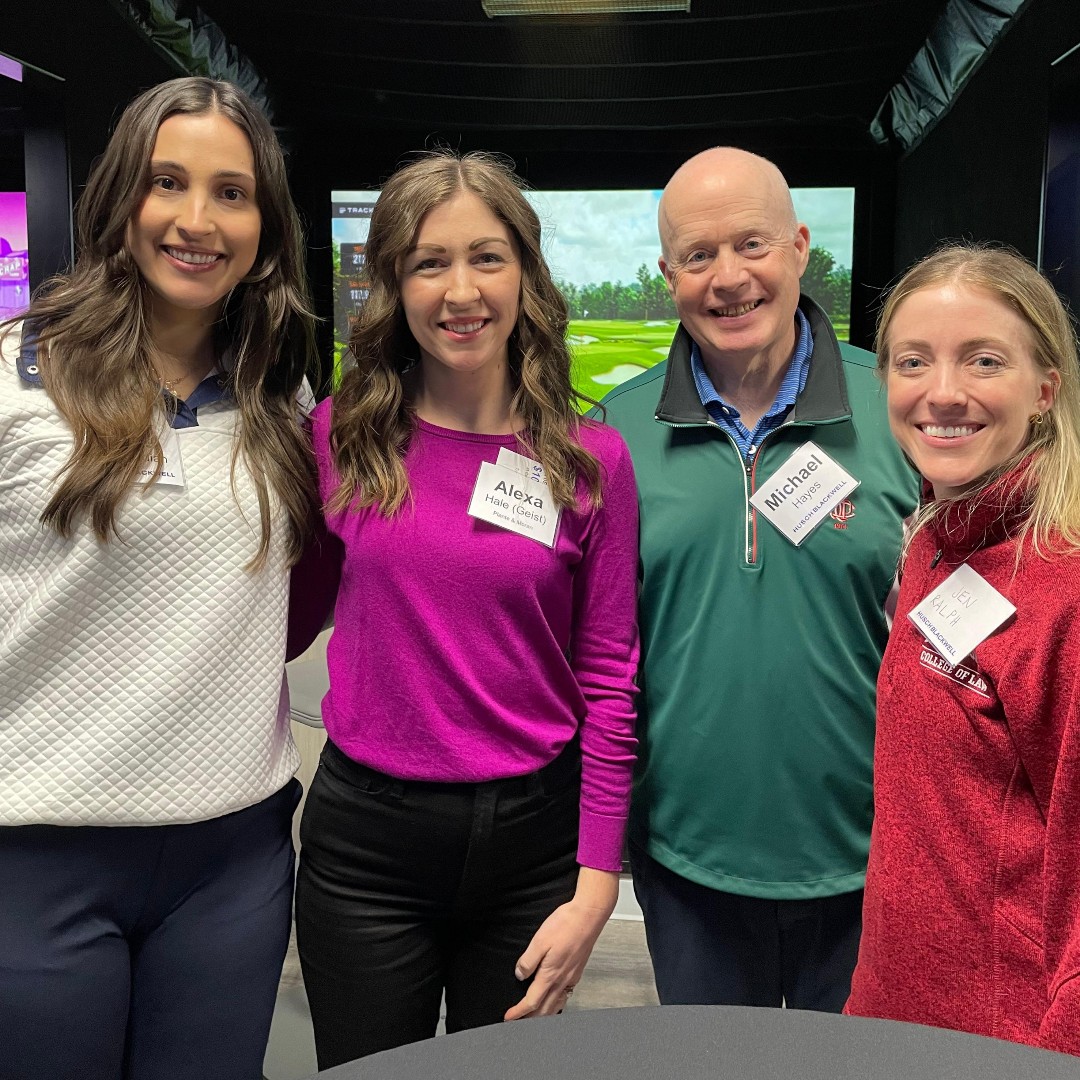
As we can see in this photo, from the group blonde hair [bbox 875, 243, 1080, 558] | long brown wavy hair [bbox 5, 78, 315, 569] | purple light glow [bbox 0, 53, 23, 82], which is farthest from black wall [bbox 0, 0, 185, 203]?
blonde hair [bbox 875, 243, 1080, 558]

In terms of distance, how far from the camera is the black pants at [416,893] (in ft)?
4.32

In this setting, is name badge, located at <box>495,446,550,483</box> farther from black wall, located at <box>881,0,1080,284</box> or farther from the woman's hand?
black wall, located at <box>881,0,1080,284</box>

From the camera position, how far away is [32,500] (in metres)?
1.21

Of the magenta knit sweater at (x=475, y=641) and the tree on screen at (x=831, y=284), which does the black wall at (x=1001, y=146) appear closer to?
the tree on screen at (x=831, y=284)

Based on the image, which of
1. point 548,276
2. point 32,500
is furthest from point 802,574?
point 32,500

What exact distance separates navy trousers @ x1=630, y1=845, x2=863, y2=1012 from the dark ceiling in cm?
377

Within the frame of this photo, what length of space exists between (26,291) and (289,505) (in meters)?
5.34

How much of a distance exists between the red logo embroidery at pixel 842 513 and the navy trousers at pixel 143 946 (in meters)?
0.92

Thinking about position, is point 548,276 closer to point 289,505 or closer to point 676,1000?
point 289,505

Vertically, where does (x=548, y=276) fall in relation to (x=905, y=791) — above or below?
above

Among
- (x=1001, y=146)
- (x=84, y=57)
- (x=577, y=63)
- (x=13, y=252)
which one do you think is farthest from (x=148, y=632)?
(x=13, y=252)

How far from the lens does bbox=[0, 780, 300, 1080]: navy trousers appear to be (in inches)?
46.4

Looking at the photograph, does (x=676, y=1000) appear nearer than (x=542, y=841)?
No

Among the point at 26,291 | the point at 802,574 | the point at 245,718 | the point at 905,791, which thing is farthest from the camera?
the point at 26,291
